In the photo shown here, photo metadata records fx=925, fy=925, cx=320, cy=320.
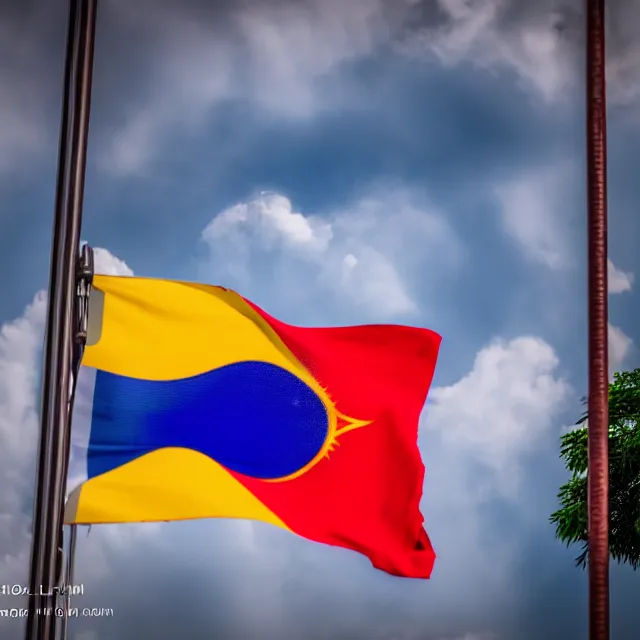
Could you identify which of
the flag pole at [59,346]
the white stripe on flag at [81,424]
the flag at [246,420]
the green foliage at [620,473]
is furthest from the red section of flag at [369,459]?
the green foliage at [620,473]

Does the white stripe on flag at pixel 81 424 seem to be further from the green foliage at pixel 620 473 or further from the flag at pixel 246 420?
the green foliage at pixel 620 473

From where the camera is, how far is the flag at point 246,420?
215cm

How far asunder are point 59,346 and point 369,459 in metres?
0.92

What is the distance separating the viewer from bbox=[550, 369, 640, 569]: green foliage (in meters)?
3.05

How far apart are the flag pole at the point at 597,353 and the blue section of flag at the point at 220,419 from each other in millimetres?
704

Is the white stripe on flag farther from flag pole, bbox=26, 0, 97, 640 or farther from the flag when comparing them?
flag pole, bbox=26, 0, 97, 640

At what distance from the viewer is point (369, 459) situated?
7.83ft

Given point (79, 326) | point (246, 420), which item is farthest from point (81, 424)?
point (246, 420)

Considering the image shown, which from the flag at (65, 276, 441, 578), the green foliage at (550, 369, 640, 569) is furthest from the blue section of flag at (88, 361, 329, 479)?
the green foliage at (550, 369, 640, 569)

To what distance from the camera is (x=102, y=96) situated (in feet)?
11.3

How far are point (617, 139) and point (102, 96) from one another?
2.01m

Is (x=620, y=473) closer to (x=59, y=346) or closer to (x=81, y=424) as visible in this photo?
(x=81, y=424)

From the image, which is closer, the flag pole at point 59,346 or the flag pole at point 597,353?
the flag pole at point 59,346

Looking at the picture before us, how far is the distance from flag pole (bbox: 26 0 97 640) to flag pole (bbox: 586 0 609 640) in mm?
1315
